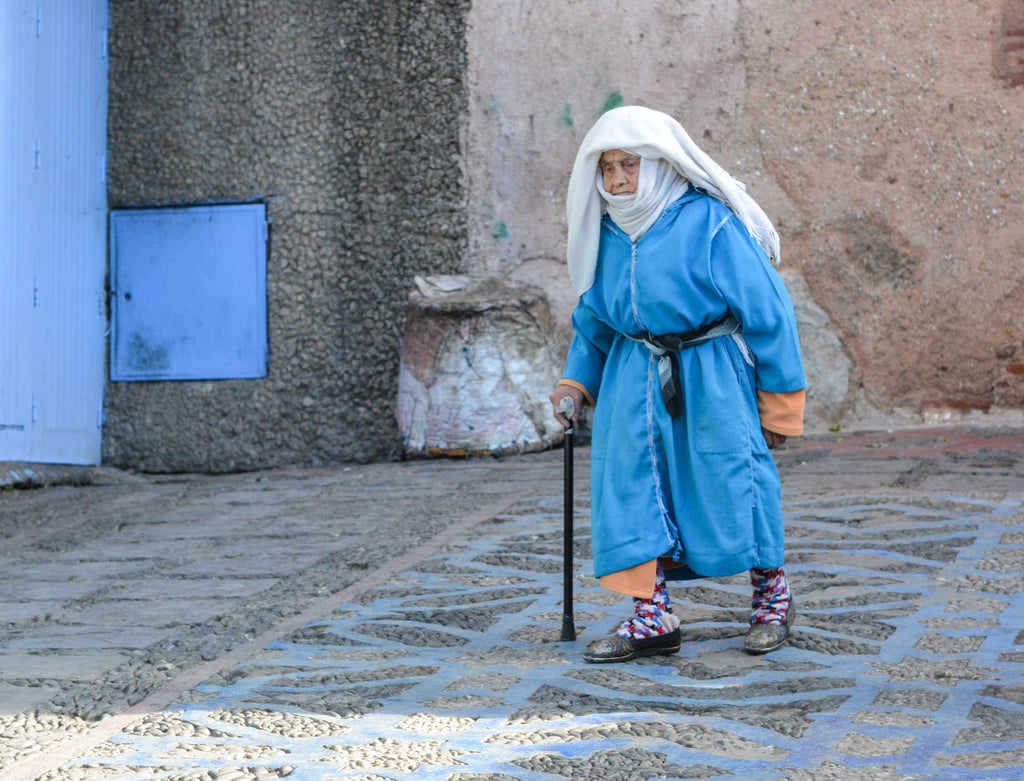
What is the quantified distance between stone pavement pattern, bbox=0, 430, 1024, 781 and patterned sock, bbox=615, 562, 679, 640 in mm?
78

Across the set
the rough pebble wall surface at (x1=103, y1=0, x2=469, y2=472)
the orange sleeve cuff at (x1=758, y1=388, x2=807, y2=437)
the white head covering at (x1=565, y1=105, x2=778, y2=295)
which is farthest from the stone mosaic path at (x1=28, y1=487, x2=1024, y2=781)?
the rough pebble wall surface at (x1=103, y1=0, x2=469, y2=472)

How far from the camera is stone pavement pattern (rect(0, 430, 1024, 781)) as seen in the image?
2213 mm

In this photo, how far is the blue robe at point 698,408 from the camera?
2.89 m

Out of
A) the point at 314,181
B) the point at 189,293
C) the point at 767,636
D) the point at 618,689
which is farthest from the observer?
the point at 189,293

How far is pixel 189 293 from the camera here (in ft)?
25.2

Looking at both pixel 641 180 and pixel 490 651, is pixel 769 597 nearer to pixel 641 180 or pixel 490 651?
pixel 490 651

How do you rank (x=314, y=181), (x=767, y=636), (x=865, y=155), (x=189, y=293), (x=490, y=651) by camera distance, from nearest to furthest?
(x=767, y=636) → (x=490, y=651) → (x=865, y=155) → (x=314, y=181) → (x=189, y=293)

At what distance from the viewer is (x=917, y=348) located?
7.05 metres

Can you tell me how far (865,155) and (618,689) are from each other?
17.2 feet

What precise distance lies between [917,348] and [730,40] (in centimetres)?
220

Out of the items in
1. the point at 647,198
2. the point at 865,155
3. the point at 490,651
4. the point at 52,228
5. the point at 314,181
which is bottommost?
the point at 490,651

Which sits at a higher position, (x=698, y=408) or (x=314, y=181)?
(x=314, y=181)

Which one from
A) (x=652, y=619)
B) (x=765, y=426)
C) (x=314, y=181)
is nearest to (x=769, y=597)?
(x=652, y=619)

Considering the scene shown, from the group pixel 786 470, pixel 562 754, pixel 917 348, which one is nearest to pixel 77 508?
pixel 786 470
